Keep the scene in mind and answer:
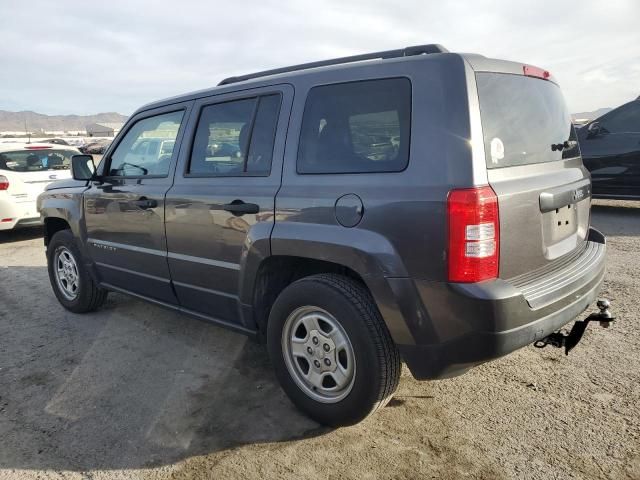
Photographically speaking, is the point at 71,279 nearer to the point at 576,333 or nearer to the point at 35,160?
the point at 576,333

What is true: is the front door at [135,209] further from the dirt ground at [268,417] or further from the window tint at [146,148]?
the dirt ground at [268,417]

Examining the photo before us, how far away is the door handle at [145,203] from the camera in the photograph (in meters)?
3.64

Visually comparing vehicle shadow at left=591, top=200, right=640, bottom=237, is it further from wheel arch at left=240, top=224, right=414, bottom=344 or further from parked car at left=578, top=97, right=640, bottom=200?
wheel arch at left=240, top=224, right=414, bottom=344

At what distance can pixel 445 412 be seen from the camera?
289cm

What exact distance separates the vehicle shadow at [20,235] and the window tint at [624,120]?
983cm

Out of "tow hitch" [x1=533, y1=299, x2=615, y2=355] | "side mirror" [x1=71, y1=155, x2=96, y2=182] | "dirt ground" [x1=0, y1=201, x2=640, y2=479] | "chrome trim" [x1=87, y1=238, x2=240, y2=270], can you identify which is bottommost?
"dirt ground" [x1=0, y1=201, x2=640, y2=479]

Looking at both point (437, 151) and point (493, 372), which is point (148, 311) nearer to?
point (493, 372)

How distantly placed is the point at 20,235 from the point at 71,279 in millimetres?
5003

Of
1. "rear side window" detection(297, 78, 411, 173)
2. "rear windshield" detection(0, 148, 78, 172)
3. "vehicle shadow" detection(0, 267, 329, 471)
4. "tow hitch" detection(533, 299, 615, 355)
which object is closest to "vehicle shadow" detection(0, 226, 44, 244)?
"rear windshield" detection(0, 148, 78, 172)

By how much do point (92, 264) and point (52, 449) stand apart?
83.1 inches

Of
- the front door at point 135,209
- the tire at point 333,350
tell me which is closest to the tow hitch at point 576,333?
the tire at point 333,350

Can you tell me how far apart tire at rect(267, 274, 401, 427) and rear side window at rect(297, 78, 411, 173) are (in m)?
0.63

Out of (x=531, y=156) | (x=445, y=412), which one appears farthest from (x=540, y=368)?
(x=531, y=156)

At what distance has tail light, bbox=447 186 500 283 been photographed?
7.09 ft
